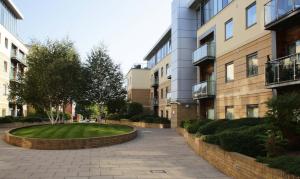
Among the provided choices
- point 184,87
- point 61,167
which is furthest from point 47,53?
point 61,167

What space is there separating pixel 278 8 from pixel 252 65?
441 centimetres

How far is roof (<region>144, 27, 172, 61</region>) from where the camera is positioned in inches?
1669

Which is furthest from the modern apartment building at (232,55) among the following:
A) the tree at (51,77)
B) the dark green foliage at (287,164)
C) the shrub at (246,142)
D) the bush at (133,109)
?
the bush at (133,109)

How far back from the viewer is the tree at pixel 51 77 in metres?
30.4

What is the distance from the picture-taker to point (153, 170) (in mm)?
12859

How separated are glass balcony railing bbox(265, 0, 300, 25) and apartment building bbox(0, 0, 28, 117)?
101 ft

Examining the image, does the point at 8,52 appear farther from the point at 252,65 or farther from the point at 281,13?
the point at 281,13

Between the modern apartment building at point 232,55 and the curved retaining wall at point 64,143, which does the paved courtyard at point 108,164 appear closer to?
the curved retaining wall at point 64,143

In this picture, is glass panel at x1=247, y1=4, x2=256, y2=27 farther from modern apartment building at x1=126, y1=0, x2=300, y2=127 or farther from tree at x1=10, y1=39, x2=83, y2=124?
tree at x1=10, y1=39, x2=83, y2=124

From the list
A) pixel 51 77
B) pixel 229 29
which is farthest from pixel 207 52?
pixel 51 77

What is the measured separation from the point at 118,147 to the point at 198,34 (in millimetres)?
15725

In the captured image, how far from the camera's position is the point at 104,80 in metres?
47.0

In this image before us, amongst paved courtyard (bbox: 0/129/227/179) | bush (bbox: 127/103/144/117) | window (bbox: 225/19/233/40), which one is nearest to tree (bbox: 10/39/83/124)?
paved courtyard (bbox: 0/129/227/179)

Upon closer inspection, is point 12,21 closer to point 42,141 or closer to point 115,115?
point 115,115
